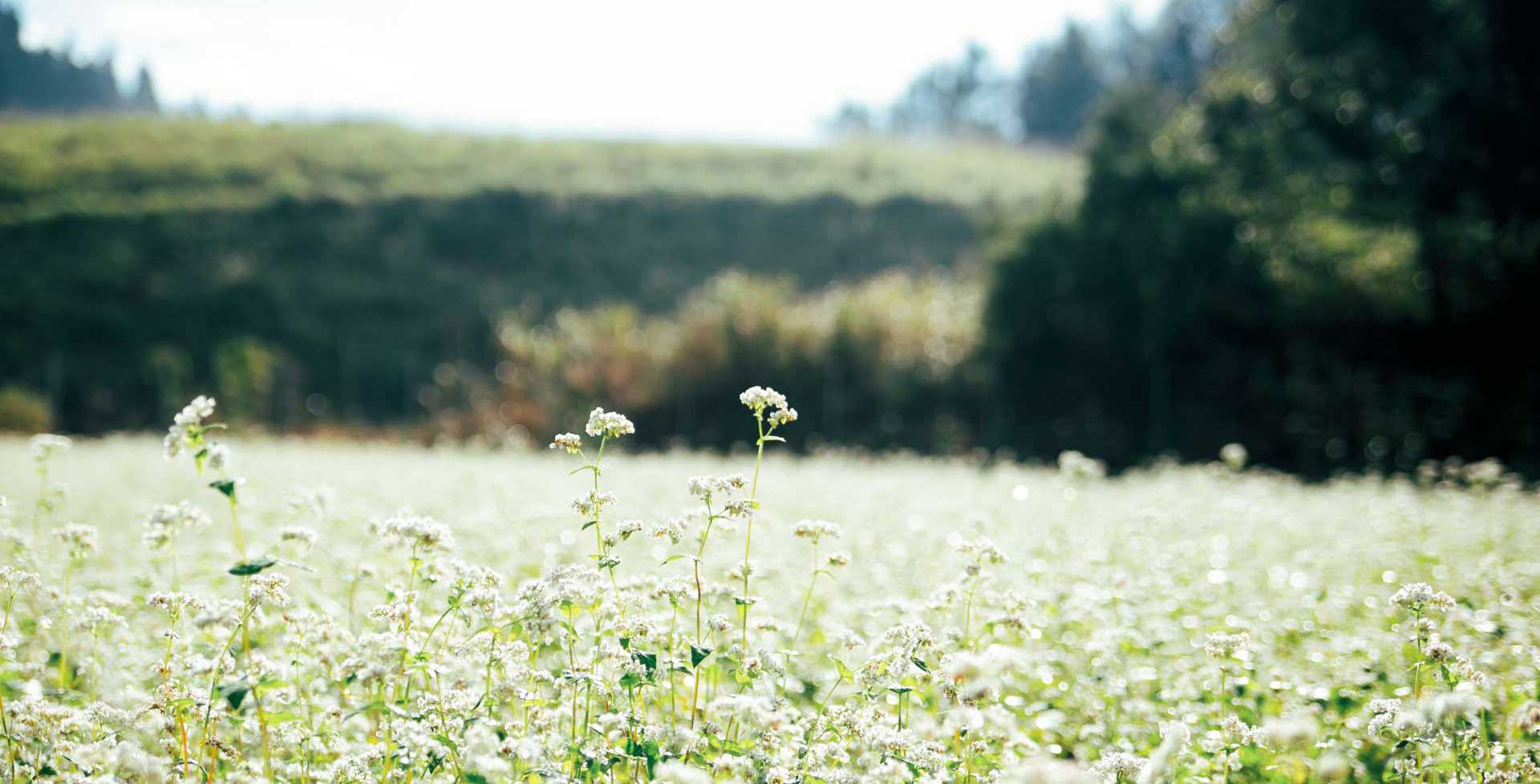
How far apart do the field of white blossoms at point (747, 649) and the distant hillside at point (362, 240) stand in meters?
16.9

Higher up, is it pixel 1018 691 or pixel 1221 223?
pixel 1221 223

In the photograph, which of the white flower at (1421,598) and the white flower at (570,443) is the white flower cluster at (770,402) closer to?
the white flower at (570,443)

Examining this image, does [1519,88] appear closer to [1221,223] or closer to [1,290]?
[1221,223]

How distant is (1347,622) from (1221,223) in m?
14.1

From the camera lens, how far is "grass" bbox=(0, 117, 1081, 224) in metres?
44.0

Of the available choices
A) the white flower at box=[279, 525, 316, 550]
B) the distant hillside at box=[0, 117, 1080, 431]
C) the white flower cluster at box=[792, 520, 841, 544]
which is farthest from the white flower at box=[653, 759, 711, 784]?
the distant hillside at box=[0, 117, 1080, 431]

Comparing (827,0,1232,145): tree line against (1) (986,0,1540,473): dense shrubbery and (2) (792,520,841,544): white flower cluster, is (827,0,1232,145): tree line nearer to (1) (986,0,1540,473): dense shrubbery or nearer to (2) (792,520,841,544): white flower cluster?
(1) (986,0,1540,473): dense shrubbery

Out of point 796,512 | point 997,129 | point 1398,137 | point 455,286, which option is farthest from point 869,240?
point 997,129

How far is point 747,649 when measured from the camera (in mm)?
3611

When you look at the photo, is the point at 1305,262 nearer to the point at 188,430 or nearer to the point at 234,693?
the point at 188,430

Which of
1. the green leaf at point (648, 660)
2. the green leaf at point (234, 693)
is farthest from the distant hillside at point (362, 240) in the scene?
the green leaf at point (234, 693)

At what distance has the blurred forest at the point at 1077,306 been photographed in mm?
16219

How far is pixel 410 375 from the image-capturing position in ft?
116

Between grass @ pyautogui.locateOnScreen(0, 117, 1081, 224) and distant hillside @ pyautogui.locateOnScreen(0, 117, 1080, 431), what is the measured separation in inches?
7.1
